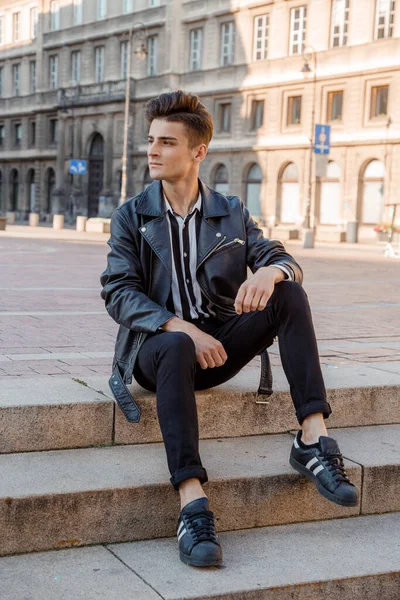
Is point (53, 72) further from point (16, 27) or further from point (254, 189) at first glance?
point (254, 189)

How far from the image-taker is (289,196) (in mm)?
39125

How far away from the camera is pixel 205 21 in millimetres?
42438

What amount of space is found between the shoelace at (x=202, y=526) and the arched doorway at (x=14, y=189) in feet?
184

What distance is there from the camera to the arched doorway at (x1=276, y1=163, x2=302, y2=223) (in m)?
38.6

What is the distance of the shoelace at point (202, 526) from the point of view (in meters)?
3.10

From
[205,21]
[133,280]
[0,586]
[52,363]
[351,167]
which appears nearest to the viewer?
[0,586]

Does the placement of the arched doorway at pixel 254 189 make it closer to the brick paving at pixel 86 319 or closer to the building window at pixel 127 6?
the building window at pixel 127 6

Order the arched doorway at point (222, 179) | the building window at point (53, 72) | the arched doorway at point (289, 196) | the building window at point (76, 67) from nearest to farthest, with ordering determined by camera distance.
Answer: the arched doorway at point (289, 196) < the arched doorway at point (222, 179) < the building window at point (76, 67) < the building window at point (53, 72)

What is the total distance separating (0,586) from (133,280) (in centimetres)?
137

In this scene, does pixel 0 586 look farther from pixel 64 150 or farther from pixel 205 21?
pixel 64 150

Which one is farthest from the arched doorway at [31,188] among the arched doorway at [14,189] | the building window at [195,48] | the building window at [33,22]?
the building window at [195,48]

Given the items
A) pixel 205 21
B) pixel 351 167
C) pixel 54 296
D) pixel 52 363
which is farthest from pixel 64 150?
pixel 52 363

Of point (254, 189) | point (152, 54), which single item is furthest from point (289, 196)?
point (152, 54)

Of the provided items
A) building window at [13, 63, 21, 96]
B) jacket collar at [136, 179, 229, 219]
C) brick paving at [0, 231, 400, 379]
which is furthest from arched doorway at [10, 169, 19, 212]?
jacket collar at [136, 179, 229, 219]
